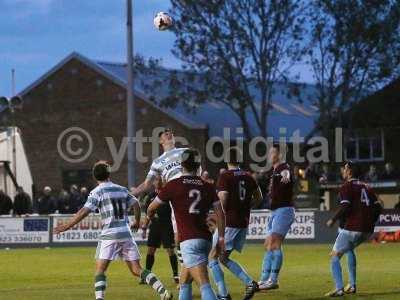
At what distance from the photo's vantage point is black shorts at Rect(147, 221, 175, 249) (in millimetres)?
19969

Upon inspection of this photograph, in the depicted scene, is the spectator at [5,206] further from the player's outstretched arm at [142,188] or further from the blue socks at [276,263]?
the player's outstretched arm at [142,188]

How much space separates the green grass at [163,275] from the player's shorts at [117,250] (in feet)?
4.84

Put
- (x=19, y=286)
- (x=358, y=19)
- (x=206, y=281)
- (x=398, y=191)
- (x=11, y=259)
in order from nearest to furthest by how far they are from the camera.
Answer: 1. (x=206, y=281)
2. (x=19, y=286)
3. (x=11, y=259)
4. (x=398, y=191)
5. (x=358, y=19)

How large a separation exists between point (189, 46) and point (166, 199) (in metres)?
38.1

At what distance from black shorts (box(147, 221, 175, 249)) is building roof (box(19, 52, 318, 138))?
31992 millimetres

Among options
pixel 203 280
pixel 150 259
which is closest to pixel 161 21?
pixel 150 259

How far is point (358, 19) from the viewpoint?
4897cm

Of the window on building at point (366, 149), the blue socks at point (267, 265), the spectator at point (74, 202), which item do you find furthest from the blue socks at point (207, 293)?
the window on building at point (366, 149)

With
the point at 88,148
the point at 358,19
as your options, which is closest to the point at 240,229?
the point at 358,19

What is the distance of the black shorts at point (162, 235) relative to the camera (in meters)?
20.0

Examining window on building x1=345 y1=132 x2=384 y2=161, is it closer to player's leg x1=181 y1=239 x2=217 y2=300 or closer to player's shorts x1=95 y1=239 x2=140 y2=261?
player's shorts x1=95 y1=239 x2=140 y2=261

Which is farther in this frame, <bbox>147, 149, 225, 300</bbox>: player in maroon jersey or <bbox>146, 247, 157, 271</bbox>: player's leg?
<bbox>146, 247, 157, 271</bbox>: player's leg

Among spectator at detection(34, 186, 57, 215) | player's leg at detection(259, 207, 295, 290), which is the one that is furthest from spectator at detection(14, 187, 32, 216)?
player's leg at detection(259, 207, 295, 290)

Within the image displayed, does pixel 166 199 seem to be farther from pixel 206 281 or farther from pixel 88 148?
pixel 88 148
